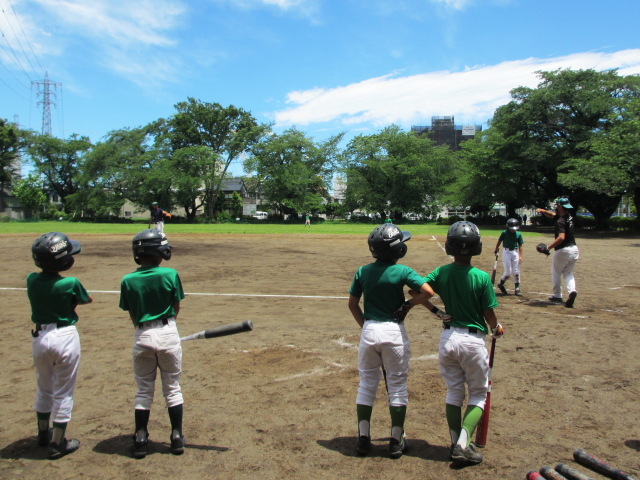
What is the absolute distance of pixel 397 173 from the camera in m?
66.6

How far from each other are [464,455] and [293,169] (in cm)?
6924

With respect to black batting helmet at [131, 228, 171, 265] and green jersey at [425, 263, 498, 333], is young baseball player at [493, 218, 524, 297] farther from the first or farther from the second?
black batting helmet at [131, 228, 171, 265]

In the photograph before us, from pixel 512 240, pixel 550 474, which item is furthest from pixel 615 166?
pixel 550 474

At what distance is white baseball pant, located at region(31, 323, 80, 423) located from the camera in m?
3.72

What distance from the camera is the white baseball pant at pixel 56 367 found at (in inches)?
146

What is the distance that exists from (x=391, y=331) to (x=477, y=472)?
1213mm

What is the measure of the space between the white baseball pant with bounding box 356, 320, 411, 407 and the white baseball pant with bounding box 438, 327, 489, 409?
322mm

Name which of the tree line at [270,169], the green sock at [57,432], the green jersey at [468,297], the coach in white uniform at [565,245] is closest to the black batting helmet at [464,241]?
the green jersey at [468,297]

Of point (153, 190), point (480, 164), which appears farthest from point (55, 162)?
point (480, 164)

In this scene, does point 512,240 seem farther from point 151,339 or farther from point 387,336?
point 151,339

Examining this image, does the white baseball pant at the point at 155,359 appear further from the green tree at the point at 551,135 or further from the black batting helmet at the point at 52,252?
the green tree at the point at 551,135

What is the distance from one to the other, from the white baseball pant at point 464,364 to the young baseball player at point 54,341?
9.90 ft

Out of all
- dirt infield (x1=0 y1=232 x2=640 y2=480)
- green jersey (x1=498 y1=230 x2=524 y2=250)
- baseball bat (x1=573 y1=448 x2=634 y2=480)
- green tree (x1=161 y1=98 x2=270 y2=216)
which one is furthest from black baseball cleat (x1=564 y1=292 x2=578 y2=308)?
green tree (x1=161 y1=98 x2=270 y2=216)

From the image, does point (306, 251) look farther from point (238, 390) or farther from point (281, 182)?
point (281, 182)
